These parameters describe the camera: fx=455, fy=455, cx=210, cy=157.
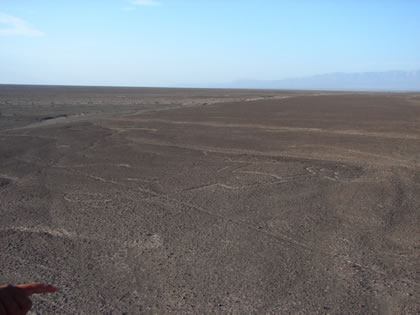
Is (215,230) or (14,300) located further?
(215,230)

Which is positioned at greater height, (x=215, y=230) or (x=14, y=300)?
(x=14, y=300)

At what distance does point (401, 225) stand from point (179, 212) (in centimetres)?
330

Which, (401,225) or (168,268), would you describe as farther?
(401,225)

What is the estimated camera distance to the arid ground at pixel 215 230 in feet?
14.5

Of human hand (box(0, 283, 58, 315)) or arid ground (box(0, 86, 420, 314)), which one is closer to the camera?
human hand (box(0, 283, 58, 315))

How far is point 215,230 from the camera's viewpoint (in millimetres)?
6348

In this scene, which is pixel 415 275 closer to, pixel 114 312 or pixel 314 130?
pixel 114 312

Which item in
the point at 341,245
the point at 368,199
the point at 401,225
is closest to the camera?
the point at 341,245

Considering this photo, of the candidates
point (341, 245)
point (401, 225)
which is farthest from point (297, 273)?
point (401, 225)

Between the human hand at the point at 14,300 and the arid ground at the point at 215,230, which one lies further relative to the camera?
the arid ground at the point at 215,230

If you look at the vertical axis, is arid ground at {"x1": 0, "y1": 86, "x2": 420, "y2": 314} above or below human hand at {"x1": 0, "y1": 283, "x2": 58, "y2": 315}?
below

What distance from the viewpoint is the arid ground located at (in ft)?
14.5

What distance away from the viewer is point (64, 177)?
10.0 meters

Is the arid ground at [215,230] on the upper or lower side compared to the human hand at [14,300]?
lower
